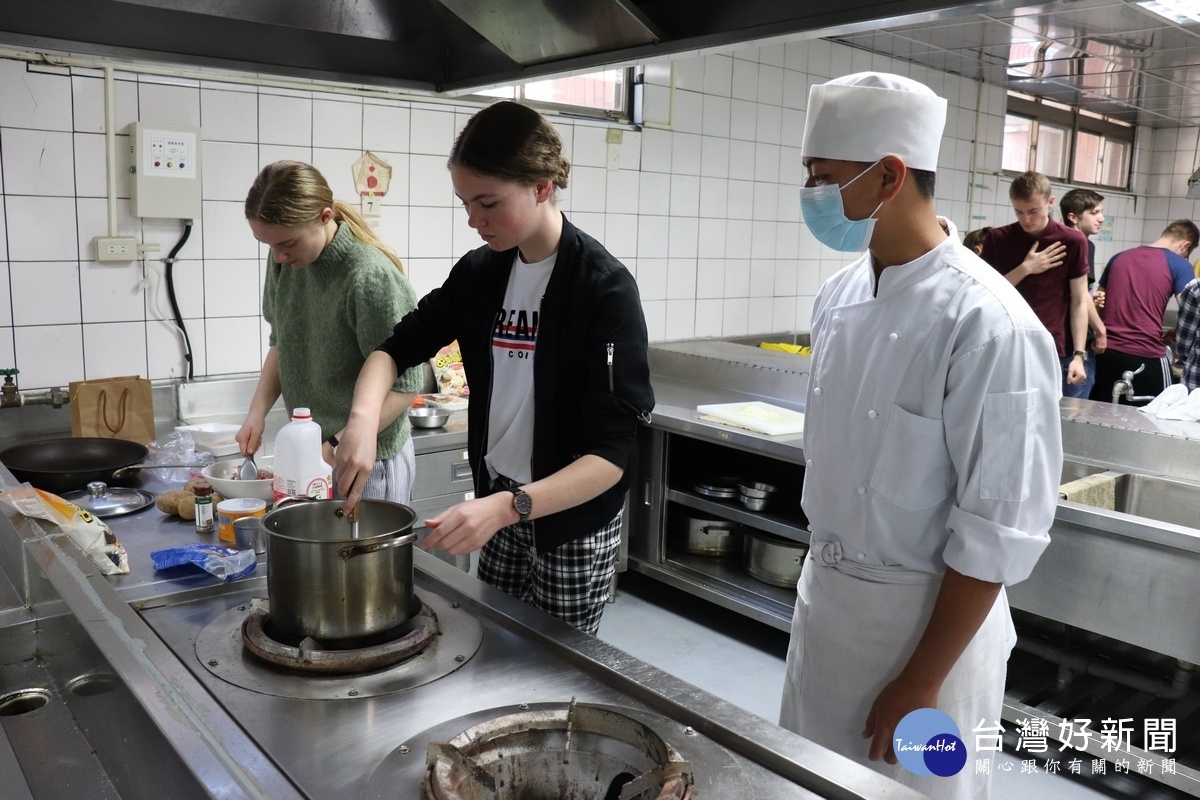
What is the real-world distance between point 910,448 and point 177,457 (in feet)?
6.26

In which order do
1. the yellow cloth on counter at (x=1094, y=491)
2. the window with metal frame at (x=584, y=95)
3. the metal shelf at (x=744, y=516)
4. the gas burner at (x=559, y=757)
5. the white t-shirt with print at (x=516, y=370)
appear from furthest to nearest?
the window with metal frame at (x=584, y=95) → the metal shelf at (x=744, y=516) → the yellow cloth on counter at (x=1094, y=491) → the white t-shirt with print at (x=516, y=370) → the gas burner at (x=559, y=757)

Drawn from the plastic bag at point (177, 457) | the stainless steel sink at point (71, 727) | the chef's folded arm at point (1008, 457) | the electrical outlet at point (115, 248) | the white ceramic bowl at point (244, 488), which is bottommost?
the stainless steel sink at point (71, 727)

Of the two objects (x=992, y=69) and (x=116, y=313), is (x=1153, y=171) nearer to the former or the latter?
(x=992, y=69)

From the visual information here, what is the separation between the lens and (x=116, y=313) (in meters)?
3.08

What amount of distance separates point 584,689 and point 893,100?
90cm

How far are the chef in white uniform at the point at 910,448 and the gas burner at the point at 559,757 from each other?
0.48 meters

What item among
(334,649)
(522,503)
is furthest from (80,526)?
(522,503)

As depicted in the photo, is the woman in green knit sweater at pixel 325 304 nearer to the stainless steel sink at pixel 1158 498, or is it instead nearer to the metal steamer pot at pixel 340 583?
the metal steamer pot at pixel 340 583

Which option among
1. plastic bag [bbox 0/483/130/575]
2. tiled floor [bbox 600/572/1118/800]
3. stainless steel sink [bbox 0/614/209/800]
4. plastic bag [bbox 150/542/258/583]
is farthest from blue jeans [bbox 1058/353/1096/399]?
stainless steel sink [bbox 0/614/209/800]

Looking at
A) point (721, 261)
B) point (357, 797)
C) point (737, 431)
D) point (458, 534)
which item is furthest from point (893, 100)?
point (721, 261)

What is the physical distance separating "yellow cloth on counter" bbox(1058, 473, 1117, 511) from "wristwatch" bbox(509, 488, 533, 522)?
1.72 m

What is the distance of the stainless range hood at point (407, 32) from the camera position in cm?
125

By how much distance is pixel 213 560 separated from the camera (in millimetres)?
1526

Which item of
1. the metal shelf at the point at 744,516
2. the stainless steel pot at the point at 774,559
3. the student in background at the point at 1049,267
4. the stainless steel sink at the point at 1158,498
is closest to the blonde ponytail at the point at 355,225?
the metal shelf at the point at 744,516
